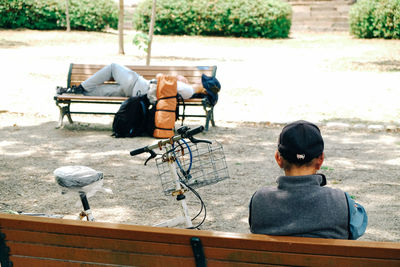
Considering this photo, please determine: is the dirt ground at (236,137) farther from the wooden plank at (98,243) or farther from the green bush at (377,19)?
the green bush at (377,19)

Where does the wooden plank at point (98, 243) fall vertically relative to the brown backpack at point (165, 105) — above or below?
above

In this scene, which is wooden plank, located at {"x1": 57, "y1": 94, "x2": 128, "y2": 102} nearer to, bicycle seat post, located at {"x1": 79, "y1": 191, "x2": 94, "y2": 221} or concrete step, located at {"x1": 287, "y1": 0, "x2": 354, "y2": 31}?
bicycle seat post, located at {"x1": 79, "y1": 191, "x2": 94, "y2": 221}

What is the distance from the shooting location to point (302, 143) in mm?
2312

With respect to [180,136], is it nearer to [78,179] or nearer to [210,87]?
[78,179]

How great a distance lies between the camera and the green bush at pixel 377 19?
2234 cm

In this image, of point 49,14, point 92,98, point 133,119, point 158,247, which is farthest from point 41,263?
point 49,14

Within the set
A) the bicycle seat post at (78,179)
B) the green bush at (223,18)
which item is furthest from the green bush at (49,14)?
the bicycle seat post at (78,179)

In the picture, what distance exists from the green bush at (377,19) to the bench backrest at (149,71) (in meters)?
15.4

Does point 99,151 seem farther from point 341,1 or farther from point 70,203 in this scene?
point 341,1

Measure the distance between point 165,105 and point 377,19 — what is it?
17.4 metres

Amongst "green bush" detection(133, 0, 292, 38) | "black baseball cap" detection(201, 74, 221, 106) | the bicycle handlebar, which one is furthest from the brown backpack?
"green bush" detection(133, 0, 292, 38)

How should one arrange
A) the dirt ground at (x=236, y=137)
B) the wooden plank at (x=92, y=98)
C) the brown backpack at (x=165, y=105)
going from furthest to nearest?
the wooden plank at (x=92, y=98), the brown backpack at (x=165, y=105), the dirt ground at (x=236, y=137)

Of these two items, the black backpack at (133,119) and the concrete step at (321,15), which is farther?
the concrete step at (321,15)

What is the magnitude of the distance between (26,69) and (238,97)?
230 inches
